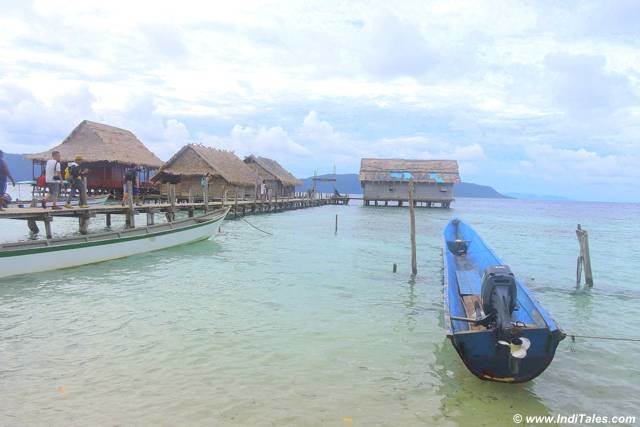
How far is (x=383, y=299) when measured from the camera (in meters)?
9.59

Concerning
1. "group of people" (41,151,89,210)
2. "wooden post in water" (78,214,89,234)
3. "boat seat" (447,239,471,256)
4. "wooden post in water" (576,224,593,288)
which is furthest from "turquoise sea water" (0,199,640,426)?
"wooden post in water" (78,214,89,234)

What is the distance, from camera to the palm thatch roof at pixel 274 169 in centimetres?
4197

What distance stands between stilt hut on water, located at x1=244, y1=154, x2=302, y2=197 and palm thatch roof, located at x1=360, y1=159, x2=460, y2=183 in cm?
763

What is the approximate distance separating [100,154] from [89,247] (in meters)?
18.7

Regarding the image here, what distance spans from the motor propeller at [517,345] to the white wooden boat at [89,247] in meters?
9.88

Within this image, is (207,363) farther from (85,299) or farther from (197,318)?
(85,299)

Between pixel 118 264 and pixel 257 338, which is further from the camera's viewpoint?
pixel 118 264

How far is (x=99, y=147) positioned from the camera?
29.2m

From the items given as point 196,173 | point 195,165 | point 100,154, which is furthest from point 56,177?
point 195,165

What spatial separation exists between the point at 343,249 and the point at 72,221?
48.8 ft

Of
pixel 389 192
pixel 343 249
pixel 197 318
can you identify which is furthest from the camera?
pixel 389 192

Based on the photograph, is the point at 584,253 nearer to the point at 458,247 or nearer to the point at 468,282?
the point at 458,247

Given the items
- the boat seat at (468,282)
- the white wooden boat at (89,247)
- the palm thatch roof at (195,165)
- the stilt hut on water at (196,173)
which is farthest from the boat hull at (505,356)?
the palm thatch roof at (195,165)

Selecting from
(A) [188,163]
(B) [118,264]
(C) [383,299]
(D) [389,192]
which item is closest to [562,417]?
(C) [383,299]
